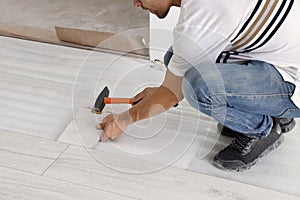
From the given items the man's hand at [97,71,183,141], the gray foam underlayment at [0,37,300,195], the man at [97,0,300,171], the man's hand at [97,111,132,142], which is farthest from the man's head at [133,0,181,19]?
the gray foam underlayment at [0,37,300,195]

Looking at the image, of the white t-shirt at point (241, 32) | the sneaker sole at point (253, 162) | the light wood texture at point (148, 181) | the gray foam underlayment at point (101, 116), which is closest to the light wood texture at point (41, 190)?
the light wood texture at point (148, 181)

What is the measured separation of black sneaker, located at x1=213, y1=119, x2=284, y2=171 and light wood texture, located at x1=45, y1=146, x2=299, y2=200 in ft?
0.25

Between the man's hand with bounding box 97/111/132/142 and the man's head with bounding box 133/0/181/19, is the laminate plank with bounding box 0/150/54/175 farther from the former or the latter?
the man's head with bounding box 133/0/181/19

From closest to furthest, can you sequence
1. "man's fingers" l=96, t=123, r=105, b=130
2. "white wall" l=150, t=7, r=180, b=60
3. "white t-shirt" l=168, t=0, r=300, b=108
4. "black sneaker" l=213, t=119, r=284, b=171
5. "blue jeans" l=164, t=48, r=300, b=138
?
"white t-shirt" l=168, t=0, r=300, b=108 → "blue jeans" l=164, t=48, r=300, b=138 → "black sneaker" l=213, t=119, r=284, b=171 → "man's fingers" l=96, t=123, r=105, b=130 → "white wall" l=150, t=7, r=180, b=60

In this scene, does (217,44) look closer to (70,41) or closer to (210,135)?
(210,135)

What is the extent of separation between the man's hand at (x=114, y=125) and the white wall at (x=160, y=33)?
0.48 meters

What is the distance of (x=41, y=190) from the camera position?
Answer: 1.39m

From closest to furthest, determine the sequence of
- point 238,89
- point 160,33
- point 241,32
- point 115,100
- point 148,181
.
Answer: point 241,32 → point 238,89 → point 148,181 → point 115,100 → point 160,33

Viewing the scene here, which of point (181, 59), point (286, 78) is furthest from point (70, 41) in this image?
point (286, 78)

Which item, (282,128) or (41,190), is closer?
(41,190)

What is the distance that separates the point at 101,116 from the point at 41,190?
0.40 metres

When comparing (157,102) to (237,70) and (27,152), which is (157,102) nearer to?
(237,70)

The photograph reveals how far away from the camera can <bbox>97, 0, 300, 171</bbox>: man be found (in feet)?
3.79

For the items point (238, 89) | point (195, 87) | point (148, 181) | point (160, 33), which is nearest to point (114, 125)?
point (148, 181)
